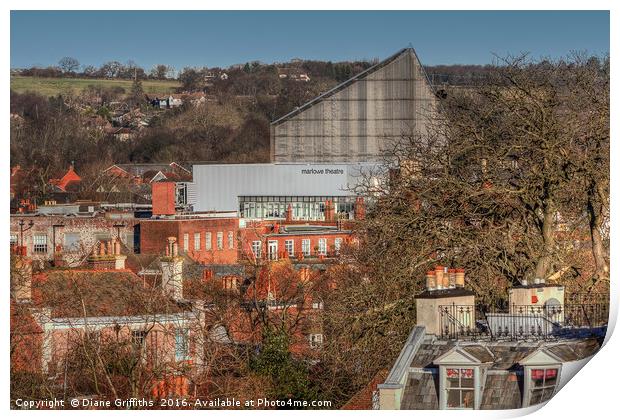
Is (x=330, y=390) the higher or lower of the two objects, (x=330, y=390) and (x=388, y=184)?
the lower

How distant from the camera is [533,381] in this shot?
13.4 metres

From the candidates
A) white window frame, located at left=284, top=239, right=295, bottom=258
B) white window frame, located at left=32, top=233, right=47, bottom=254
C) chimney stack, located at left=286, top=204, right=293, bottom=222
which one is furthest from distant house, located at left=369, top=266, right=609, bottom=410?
chimney stack, located at left=286, top=204, right=293, bottom=222

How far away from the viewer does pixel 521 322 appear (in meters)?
15.1

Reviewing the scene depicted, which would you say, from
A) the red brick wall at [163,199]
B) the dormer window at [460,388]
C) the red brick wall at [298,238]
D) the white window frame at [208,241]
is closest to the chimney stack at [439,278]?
the dormer window at [460,388]

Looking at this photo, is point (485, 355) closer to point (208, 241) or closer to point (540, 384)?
point (540, 384)

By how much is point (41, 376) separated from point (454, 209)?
6757 millimetres

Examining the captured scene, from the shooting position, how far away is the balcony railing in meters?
14.6

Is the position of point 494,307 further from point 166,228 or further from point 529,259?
point 166,228

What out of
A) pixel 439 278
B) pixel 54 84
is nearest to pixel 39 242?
pixel 439 278

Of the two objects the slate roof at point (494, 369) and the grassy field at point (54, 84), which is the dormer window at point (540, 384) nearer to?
the slate roof at point (494, 369)

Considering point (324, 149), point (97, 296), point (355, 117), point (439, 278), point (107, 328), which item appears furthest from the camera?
point (324, 149)

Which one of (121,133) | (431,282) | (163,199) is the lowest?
(431,282)
